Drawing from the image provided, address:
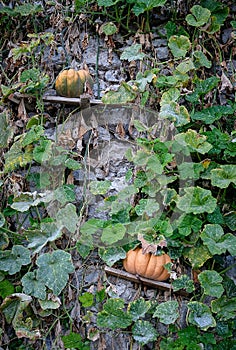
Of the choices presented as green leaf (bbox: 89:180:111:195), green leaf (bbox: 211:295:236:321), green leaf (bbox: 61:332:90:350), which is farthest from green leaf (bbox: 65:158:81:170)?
green leaf (bbox: 211:295:236:321)

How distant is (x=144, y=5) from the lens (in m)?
2.16

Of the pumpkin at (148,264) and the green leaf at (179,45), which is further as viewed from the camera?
the green leaf at (179,45)

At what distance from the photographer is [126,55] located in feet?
7.04

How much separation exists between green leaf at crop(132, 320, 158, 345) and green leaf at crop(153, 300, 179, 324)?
0.07 m

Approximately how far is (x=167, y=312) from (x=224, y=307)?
8.9 inches

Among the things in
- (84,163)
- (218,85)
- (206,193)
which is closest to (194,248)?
(206,193)

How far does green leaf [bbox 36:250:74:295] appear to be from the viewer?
1910 mm

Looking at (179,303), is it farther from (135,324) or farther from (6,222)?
(6,222)

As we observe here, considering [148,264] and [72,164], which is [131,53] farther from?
[148,264]

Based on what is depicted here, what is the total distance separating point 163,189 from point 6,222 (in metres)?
0.74

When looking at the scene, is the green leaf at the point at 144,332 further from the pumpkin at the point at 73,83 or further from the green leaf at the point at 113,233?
the pumpkin at the point at 73,83

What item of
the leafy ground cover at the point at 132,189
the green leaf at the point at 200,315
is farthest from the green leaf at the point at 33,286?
the green leaf at the point at 200,315

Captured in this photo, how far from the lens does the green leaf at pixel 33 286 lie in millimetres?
1984

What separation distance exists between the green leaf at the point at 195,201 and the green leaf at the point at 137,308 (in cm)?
40
